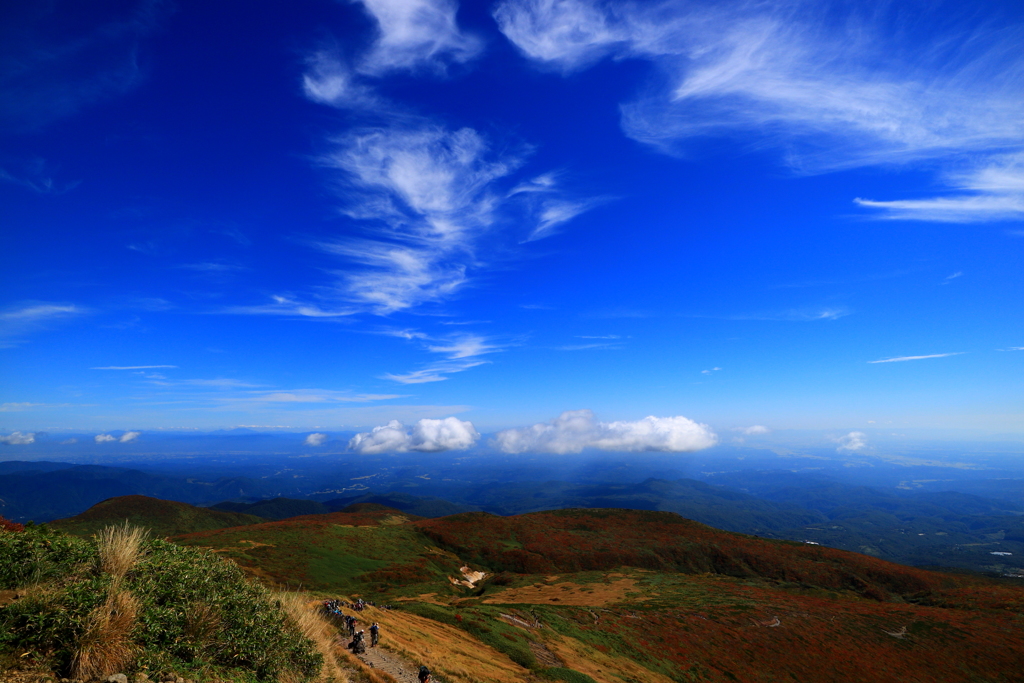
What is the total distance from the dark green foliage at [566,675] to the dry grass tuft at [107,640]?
891 inches

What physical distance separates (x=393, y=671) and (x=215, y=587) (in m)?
10.3

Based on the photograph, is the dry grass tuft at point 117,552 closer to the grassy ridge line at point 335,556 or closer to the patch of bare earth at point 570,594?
the grassy ridge line at point 335,556

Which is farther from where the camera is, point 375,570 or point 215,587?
point 375,570

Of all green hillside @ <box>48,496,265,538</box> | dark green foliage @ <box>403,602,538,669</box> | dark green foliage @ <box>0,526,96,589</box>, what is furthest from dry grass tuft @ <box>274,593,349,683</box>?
green hillside @ <box>48,496,265,538</box>

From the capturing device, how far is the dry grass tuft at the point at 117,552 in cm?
996

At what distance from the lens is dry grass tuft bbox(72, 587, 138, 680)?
7.30 meters

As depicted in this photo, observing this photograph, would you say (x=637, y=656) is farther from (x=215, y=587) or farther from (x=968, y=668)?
(x=968, y=668)

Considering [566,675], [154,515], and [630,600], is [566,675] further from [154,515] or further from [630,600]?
[154,515]

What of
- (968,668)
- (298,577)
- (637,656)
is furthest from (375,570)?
(968,668)

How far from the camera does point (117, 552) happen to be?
403 inches

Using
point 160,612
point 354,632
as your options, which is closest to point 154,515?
point 354,632

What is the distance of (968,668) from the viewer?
41.0 meters

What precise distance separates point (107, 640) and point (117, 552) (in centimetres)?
325

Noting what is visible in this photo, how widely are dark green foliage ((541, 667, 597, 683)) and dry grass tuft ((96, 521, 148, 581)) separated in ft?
73.2
